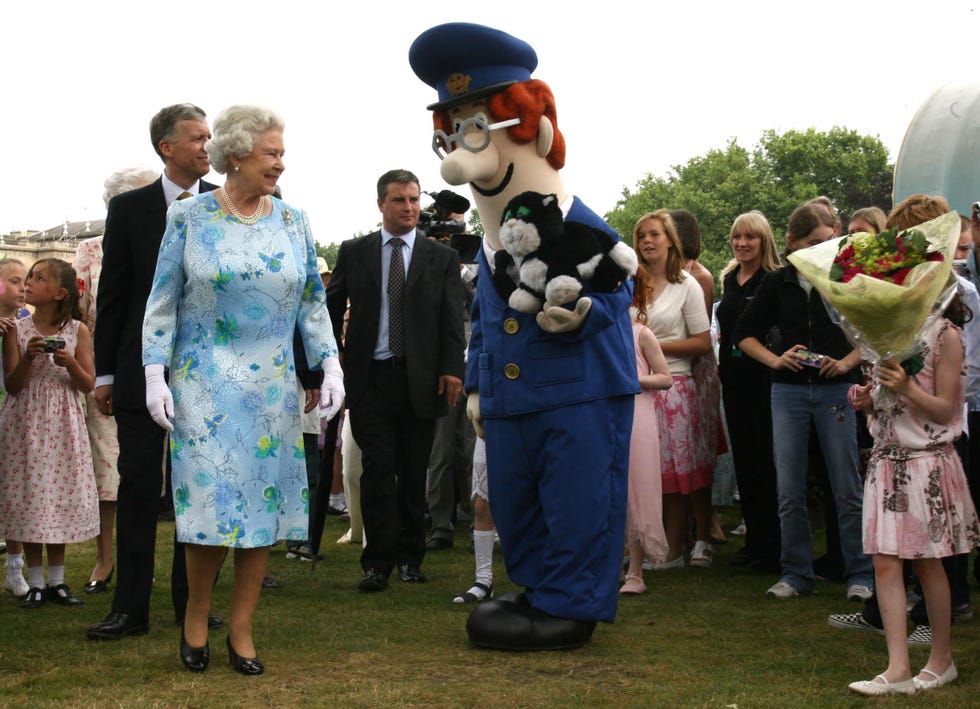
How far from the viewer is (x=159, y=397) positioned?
14.1 feet

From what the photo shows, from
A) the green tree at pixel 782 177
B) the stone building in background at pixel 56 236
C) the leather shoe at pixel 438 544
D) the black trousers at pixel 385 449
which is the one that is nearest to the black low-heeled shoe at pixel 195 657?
the black trousers at pixel 385 449

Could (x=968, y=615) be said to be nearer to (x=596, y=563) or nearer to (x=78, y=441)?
(x=596, y=563)

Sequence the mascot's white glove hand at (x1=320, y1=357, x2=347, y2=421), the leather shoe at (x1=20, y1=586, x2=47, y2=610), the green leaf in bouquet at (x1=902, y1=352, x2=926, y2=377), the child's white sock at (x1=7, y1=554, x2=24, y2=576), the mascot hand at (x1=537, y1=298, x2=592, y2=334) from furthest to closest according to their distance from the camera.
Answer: the child's white sock at (x1=7, y1=554, x2=24, y2=576) < the leather shoe at (x1=20, y1=586, x2=47, y2=610) < the mascot hand at (x1=537, y1=298, x2=592, y2=334) < the mascot's white glove hand at (x1=320, y1=357, x2=347, y2=421) < the green leaf in bouquet at (x1=902, y1=352, x2=926, y2=377)

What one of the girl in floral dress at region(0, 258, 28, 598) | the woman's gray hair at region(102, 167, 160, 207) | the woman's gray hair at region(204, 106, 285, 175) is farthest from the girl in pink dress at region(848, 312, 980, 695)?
the girl in floral dress at region(0, 258, 28, 598)

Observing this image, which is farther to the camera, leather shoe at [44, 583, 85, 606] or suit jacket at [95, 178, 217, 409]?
leather shoe at [44, 583, 85, 606]

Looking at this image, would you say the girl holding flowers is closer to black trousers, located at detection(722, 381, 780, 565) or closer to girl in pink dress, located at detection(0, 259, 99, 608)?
black trousers, located at detection(722, 381, 780, 565)

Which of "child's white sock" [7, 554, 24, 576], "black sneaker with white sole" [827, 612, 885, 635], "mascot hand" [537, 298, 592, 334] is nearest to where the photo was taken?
"mascot hand" [537, 298, 592, 334]

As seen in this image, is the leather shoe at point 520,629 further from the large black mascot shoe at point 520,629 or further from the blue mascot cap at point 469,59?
the blue mascot cap at point 469,59

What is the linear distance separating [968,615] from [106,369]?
384 centimetres

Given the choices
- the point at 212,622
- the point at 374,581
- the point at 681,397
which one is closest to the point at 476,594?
the point at 374,581

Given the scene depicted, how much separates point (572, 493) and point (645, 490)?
5.43 ft

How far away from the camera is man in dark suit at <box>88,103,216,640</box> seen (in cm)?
512

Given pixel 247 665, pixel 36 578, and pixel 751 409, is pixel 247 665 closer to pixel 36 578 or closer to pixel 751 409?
pixel 36 578

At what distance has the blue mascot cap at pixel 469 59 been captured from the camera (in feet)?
16.6
